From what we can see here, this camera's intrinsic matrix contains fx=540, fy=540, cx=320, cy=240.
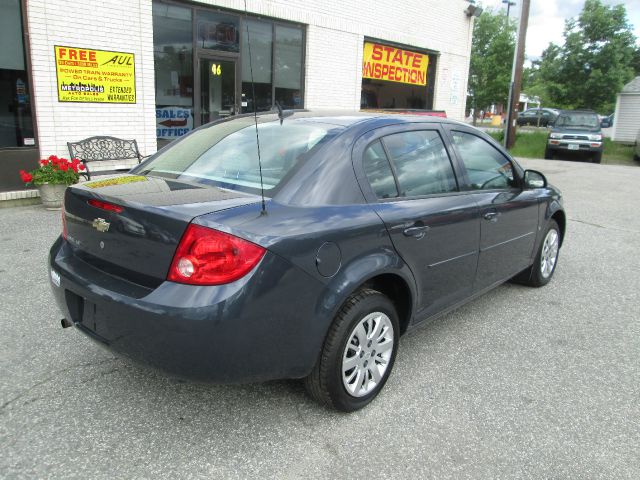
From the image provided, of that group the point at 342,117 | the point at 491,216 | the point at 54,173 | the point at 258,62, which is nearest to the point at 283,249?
the point at 342,117

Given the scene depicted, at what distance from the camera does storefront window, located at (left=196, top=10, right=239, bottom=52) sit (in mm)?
9523

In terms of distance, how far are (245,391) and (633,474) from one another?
195 cm

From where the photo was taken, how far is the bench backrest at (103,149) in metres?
8.02

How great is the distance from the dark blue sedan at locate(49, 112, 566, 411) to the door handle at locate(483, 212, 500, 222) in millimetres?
15

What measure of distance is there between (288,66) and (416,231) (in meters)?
8.85

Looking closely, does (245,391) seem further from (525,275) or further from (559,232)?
(559,232)

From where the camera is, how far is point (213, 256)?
2.30 meters

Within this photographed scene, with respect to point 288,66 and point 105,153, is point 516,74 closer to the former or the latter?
point 288,66

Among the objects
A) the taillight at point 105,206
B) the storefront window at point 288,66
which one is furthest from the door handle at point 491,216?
the storefront window at point 288,66

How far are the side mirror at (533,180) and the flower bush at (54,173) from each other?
5784 mm

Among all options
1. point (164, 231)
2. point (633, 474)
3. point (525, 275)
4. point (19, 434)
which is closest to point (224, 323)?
point (164, 231)

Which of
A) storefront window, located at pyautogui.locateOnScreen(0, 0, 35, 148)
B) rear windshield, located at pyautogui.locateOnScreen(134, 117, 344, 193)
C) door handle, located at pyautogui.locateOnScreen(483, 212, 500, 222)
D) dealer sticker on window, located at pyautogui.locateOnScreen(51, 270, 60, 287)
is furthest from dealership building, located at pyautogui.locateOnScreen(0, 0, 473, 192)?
dealer sticker on window, located at pyautogui.locateOnScreen(51, 270, 60, 287)

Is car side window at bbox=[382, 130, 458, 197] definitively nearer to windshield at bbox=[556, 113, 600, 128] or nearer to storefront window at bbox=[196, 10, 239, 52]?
storefront window at bbox=[196, 10, 239, 52]

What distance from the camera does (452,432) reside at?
107 inches
